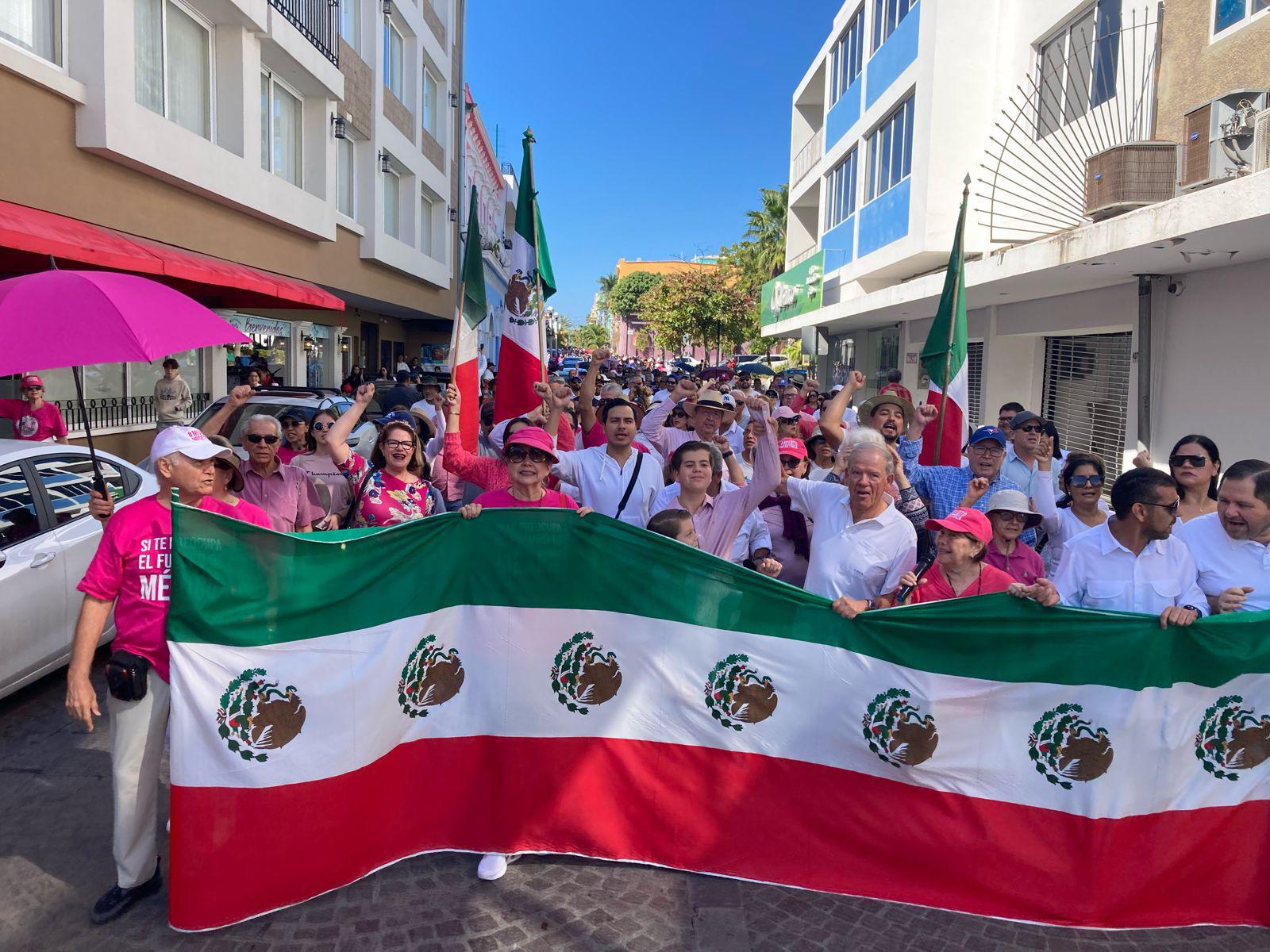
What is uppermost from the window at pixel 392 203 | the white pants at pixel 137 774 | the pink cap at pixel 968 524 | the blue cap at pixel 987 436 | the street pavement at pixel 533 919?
the window at pixel 392 203

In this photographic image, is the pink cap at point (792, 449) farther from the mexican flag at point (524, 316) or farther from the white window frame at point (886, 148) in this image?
the white window frame at point (886, 148)

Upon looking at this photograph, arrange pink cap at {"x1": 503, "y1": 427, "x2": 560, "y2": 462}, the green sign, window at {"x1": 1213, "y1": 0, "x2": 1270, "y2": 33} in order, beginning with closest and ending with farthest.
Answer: pink cap at {"x1": 503, "y1": 427, "x2": 560, "y2": 462} → window at {"x1": 1213, "y1": 0, "x2": 1270, "y2": 33} → the green sign

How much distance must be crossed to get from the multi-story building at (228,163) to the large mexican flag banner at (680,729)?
169 cm

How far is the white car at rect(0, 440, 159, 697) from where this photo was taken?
5.10 m

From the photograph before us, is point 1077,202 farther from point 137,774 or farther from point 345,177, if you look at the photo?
point 345,177

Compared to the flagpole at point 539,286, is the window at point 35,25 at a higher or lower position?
higher

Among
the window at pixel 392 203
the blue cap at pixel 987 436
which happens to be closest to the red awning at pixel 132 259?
the blue cap at pixel 987 436

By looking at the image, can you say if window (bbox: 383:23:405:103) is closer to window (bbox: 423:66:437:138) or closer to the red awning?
window (bbox: 423:66:437:138)

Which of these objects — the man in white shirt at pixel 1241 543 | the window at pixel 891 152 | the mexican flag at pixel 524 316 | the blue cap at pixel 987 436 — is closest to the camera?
the man in white shirt at pixel 1241 543

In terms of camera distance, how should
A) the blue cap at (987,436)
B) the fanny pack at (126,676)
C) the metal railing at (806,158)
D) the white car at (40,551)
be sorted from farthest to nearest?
the metal railing at (806,158)
the blue cap at (987,436)
the white car at (40,551)
the fanny pack at (126,676)

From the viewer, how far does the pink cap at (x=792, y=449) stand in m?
6.16

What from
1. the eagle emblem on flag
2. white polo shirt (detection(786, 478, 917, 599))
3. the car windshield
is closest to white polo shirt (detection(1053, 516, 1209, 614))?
white polo shirt (detection(786, 478, 917, 599))

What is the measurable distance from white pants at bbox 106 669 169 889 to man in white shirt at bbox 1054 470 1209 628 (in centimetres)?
368

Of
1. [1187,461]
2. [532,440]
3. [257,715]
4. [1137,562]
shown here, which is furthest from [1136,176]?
[257,715]
